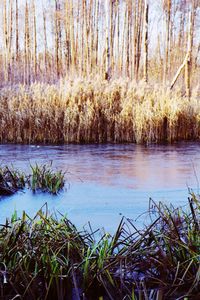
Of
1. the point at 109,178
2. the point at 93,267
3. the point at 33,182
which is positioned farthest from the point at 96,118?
the point at 93,267

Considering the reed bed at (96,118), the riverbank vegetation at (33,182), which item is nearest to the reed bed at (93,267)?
the riverbank vegetation at (33,182)

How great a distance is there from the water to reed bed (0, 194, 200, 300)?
1.83ft

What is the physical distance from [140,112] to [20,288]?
21.8ft

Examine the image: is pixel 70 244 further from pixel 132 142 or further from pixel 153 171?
pixel 132 142

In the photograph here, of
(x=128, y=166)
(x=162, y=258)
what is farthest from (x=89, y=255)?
(x=128, y=166)

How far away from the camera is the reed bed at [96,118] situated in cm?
812

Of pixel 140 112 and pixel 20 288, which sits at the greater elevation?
pixel 140 112

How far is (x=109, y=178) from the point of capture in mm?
4613

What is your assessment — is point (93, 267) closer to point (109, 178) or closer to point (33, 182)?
point (33, 182)

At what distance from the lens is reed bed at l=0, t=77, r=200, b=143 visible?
8117mm

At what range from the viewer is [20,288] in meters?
1.64

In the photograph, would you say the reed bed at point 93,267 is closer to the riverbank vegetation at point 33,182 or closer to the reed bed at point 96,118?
the riverbank vegetation at point 33,182

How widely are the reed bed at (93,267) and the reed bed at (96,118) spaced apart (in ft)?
20.0

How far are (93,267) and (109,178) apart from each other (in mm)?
2863
